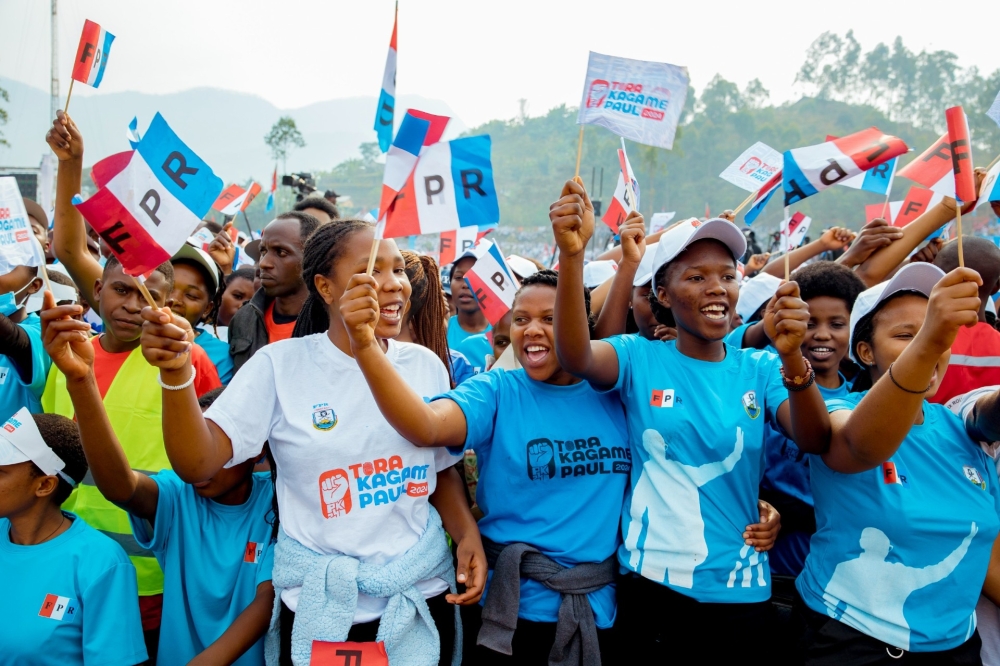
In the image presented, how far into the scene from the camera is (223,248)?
17.3ft

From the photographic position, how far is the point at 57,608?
2.39m

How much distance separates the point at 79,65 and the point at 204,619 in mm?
3174

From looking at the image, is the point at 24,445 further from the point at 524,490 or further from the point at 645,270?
the point at 645,270

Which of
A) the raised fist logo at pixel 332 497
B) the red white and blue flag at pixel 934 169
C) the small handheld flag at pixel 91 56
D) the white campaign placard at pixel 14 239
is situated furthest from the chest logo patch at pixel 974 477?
the small handheld flag at pixel 91 56

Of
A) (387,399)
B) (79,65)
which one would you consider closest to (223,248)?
(79,65)

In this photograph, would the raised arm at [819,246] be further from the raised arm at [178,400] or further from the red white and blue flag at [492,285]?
the raised arm at [178,400]

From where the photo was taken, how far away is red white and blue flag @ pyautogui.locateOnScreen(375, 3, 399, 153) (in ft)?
7.29

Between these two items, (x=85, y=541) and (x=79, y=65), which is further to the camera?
(x=79, y=65)

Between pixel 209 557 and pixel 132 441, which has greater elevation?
pixel 132 441

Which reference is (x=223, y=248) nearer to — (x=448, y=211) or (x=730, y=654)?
(x=448, y=211)

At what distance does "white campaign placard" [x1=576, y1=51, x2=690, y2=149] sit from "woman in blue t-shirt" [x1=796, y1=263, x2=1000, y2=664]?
4.29 feet

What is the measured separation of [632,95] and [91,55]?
10.1 ft

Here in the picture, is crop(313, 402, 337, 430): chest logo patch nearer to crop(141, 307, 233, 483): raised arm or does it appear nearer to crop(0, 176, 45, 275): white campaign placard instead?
crop(141, 307, 233, 483): raised arm

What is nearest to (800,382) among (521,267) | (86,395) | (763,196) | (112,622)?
(763,196)
